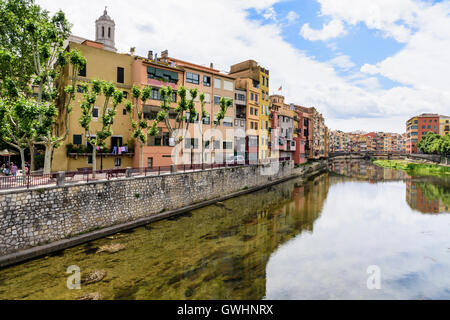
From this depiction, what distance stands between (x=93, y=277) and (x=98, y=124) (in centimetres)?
2040

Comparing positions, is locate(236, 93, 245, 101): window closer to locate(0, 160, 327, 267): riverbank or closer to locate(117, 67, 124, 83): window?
locate(0, 160, 327, 267): riverbank

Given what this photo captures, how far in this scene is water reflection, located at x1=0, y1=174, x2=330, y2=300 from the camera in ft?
40.1

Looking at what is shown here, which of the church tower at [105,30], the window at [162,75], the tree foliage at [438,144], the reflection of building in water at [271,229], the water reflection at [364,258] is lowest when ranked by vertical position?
the water reflection at [364,258]

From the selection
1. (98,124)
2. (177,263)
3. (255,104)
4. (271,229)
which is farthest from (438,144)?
(177,263)

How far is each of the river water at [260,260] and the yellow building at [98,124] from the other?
12515 mm

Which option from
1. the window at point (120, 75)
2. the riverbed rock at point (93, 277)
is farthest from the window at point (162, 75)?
the riverbed rock at point (93, 277)

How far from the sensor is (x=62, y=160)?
1077 inches

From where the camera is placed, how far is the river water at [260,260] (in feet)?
41.5

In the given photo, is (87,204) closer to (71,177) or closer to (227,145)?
(71,177)

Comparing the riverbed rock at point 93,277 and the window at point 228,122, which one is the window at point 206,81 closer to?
the window at point 228,122

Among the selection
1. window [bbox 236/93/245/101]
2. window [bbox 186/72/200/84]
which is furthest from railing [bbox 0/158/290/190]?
window [bbox 236/93/245/101]

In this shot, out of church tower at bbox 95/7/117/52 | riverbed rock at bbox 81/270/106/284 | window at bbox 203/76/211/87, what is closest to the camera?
riverbed rock at bbox 81/270/106/284

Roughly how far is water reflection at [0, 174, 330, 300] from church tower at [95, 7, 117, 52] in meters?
63.4

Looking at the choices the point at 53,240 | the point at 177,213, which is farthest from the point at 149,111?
the point at 53,240
